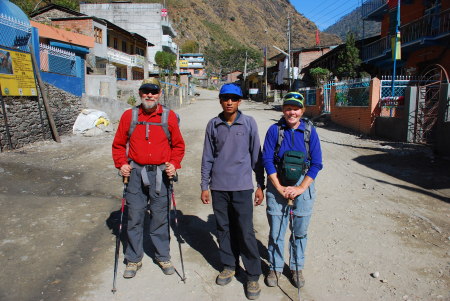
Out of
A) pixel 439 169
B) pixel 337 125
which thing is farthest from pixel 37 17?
pixel 439 169

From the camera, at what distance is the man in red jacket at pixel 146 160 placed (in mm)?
3150

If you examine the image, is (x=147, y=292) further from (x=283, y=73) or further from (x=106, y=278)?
(x=283, y=73)

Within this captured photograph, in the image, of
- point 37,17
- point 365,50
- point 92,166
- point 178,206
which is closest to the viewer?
point 178,206

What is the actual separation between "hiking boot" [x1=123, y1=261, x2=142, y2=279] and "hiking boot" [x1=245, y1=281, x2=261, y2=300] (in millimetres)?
1073

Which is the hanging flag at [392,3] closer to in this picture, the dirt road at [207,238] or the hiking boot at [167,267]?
the dirt road at [207,238]

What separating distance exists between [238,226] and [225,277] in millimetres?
489

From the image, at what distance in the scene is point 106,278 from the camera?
3195 mm

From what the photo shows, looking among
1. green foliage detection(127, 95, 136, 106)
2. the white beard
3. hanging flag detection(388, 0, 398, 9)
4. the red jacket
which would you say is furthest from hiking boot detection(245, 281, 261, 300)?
hanging flag detection(388, 0, 398, 9)

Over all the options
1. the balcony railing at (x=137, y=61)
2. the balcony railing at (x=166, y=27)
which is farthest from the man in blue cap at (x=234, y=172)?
the balcony railing at (x=166, y=27)

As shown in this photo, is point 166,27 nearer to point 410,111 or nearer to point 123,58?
point 123,58

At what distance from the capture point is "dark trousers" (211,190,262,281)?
295 cm

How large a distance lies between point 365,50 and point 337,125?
943 centimetres

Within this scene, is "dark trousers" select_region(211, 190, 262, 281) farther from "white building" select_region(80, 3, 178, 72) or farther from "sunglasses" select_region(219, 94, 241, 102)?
"white building" select_region(80, 3, 178, 72)

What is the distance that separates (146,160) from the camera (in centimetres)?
316
